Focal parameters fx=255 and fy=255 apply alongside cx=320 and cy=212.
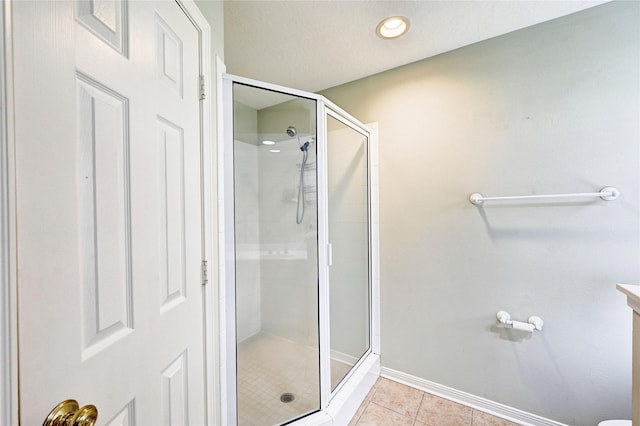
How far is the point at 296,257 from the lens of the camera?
1.94 m

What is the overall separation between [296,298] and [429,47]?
201cm

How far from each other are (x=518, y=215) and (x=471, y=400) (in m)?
1.26

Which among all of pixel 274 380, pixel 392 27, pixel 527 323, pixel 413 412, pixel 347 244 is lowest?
pixel 413 412

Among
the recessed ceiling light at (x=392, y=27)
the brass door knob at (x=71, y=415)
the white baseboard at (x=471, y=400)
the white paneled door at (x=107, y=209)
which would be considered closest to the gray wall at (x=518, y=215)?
the white baseboard at (x=471, y=400)

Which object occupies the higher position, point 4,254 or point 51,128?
point 51,128

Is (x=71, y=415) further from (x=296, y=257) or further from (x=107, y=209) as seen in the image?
(x=296, y=257)

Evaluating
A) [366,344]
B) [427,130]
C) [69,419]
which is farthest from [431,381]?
[69,419]

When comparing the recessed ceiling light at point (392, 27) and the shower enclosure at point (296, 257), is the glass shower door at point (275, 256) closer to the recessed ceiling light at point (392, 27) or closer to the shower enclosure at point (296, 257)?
the shower enclosure at point (296, 257)

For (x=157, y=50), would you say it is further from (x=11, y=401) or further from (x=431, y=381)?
(x=431, y=381)

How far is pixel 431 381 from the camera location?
1.84 meters

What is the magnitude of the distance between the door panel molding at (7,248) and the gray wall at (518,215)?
74.0 inches

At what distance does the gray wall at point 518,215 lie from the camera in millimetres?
1338

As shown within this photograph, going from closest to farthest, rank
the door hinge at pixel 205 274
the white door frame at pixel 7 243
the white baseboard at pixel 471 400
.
Result: the white door frame at pixel 7 243 → the door hinge at pixel 205 274 → the white baseboard at pixel 471 400

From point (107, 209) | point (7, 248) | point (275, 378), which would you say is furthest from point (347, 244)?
point (7, 248)
